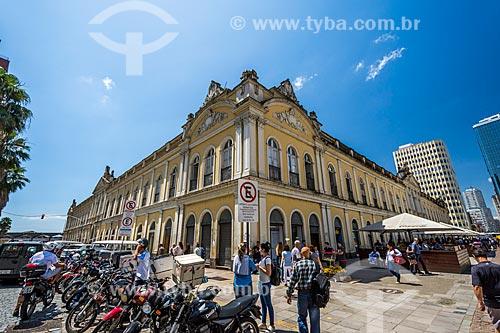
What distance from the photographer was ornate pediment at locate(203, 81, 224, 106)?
17.0 m

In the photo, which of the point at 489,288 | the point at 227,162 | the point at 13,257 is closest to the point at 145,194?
the point at 227,162

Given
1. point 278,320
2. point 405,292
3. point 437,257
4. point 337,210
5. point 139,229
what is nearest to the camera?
point 278,320

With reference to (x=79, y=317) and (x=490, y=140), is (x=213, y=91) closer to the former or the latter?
(x=79, y=317)

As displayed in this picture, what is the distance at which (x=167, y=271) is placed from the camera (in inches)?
248

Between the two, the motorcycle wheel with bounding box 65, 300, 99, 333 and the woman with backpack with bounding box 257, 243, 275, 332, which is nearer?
the motorcycle wheel with bounding box 65, 300, 99, 333

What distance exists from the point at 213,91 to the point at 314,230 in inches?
528

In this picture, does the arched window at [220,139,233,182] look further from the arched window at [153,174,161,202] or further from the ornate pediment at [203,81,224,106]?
the arched window at [153,174,161,202]

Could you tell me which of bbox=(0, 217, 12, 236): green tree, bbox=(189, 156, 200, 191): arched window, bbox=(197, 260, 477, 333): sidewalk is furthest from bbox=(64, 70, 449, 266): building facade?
bbox=(0, 217, 12, 236): green tree

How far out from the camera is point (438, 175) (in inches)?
3182

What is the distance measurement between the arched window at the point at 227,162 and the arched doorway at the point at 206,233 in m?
2.73

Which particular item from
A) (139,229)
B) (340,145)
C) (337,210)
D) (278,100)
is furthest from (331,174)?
(139,229)

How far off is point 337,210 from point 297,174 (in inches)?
220

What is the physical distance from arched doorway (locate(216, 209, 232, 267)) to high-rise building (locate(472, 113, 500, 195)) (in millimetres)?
97139

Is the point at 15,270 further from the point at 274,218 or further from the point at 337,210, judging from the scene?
the point at 337,210
